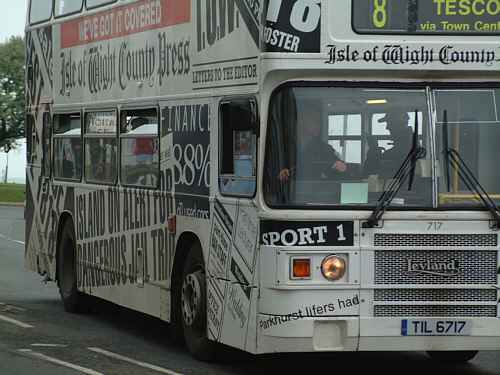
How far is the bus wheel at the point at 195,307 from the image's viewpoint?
13.2 m

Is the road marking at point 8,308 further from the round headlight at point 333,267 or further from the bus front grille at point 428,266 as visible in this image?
the bus front grille at point 428,266

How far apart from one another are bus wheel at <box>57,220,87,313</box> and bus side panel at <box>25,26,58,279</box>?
1.02 ft

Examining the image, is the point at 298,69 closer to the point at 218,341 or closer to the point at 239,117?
the point at 239,117

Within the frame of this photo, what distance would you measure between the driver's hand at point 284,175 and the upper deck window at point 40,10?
847 centimetres

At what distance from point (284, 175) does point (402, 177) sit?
88 cm

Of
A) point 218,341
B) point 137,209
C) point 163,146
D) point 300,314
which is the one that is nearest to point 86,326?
point 137,209

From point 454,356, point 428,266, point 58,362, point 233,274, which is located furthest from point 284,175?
point 454,356

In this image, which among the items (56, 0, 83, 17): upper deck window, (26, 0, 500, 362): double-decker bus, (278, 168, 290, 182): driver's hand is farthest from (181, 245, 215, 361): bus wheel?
(56, 0, 83, 17): upper deck window

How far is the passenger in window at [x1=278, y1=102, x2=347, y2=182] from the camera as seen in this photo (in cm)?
1152

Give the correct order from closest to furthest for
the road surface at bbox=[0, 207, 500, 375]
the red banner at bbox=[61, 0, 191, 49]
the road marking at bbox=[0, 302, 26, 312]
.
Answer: the road surface at bbox=[0, 207, 500, 375]
the red banner at bbox=[61, 0, 191, 49]
the road marking at bbox=[0, 302, 26, 312]

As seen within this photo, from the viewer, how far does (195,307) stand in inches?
524

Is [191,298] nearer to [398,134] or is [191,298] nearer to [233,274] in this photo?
[233,274]

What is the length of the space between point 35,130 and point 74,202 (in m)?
2.31

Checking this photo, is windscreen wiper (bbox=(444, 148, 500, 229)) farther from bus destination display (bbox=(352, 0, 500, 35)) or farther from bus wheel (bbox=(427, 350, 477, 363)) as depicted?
bus wheel (bbox=(427, 350, 477, 363))
